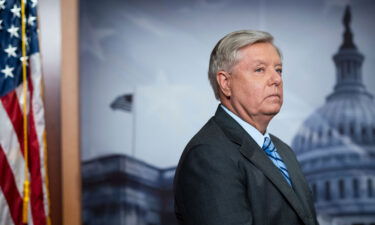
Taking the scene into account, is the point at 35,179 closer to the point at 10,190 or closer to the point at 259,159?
the point at 10,190

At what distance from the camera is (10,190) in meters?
2.55

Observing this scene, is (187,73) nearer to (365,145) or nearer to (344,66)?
(344,66)

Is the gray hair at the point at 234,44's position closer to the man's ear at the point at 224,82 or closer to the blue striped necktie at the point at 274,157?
the man's ear at the point at 224,82

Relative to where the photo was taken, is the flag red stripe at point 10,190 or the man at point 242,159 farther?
the flag red stripe at point 10,190

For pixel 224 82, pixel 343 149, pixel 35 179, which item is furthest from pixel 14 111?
pixel 343 149

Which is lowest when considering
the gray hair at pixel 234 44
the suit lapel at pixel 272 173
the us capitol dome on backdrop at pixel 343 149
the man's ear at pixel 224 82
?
the us capitol dome on backdrop at pixel 343 149

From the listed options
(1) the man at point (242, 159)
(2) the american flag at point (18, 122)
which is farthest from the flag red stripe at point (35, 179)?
(1) the man at point (242, 159)

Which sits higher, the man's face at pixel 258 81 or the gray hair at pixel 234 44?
the gray hair at pixel 234 44

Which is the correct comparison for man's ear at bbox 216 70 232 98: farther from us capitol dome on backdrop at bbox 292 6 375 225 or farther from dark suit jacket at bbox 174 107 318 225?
us capitol dome on backdrop at bbox 292 6 375 225

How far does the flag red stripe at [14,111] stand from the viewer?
2.60m

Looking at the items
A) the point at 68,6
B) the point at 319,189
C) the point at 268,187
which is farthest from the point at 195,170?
the point at 319,189

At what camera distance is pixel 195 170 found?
1369mm

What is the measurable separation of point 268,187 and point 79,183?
2.27 metres

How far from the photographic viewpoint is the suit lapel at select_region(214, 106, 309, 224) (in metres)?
1.44
